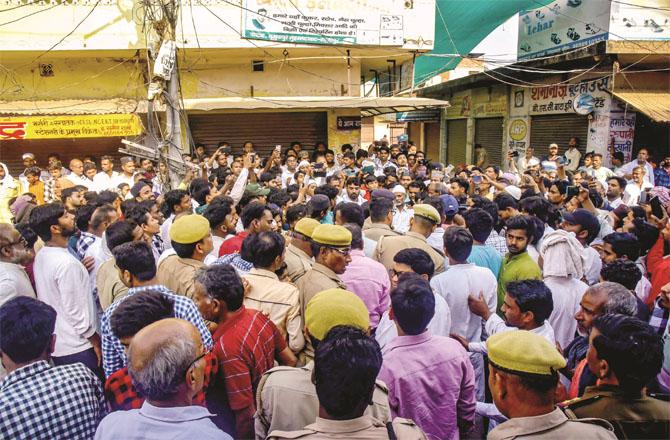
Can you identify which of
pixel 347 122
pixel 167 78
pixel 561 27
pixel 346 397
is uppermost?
pixel 561 27

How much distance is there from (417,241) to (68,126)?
418 inches

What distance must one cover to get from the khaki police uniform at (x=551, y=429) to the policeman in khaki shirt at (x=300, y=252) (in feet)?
7.32

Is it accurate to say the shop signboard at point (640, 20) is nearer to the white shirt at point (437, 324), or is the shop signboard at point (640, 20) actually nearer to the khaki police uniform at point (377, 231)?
the khaki police uniform at point (377, 231)

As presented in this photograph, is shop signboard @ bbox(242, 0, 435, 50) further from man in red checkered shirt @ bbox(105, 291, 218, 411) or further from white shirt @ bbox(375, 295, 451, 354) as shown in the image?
man in red checkered shirt @ bbox(105, 291, 218, 411)

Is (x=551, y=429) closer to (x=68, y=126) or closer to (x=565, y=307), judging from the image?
(x=565, y=307)

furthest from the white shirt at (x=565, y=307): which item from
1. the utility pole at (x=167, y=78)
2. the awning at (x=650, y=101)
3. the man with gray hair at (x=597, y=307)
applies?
the awning at (x=650, y=101)

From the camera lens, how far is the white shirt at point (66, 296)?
11.6ft

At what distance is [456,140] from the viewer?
70.2 feet

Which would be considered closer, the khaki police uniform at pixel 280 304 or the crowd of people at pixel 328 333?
the crowd of people at pixel 328 333

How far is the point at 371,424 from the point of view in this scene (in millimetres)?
1752

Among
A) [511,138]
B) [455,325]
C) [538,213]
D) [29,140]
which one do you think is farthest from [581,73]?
[29,140]

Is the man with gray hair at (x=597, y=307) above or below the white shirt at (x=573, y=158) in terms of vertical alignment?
below

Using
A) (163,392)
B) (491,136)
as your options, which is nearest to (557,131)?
(491,136)

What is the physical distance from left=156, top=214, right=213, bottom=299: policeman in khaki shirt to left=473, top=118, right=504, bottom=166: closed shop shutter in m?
15.6
